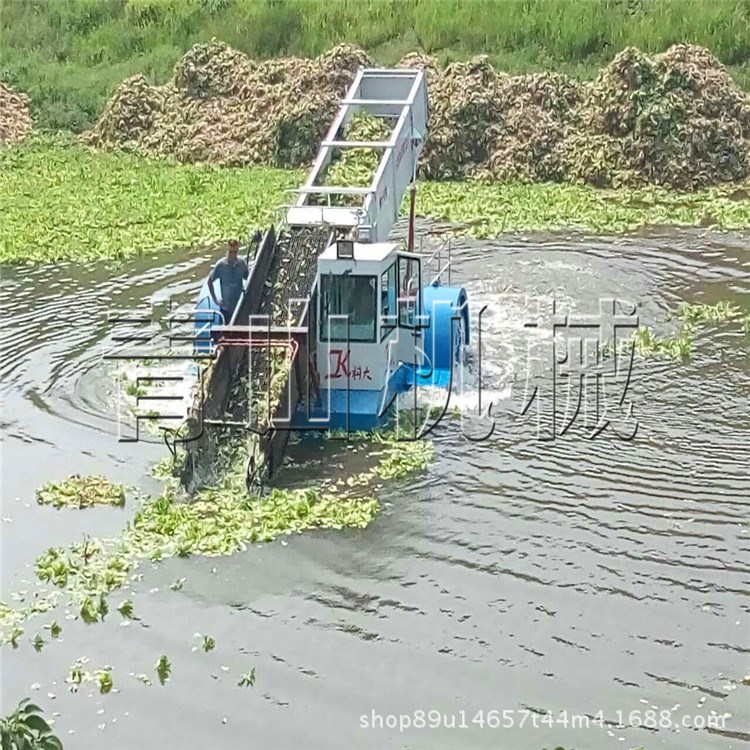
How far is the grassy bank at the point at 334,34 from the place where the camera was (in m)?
32.8

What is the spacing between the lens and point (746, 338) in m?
16.7

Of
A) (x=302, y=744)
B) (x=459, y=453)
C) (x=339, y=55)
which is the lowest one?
(x=302, y=744)

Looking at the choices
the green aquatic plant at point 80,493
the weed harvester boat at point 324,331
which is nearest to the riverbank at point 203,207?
the weed harvester boat at point 324,331

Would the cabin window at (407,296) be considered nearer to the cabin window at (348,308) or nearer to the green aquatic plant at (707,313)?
the cabin window at (348,308)

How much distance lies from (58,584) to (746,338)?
32.6ft

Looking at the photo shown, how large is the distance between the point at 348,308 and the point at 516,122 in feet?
53.8

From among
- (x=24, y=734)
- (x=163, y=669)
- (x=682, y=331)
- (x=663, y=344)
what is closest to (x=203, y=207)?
(x=682, y=331)

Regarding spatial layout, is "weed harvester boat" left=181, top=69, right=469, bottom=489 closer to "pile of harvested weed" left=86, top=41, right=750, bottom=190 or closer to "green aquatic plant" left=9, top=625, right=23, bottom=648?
"green aquatic plant" left=9, top=625, right=23, bottom=648

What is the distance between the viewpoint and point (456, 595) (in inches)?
410

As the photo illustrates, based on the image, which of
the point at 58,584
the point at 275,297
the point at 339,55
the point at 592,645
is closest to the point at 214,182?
the point at 339,55

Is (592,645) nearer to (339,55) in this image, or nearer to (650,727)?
(650,727)

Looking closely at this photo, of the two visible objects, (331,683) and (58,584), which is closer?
(331,683)

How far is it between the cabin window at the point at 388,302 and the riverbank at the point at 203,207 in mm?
8446

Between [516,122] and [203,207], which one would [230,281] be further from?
[516,122]
